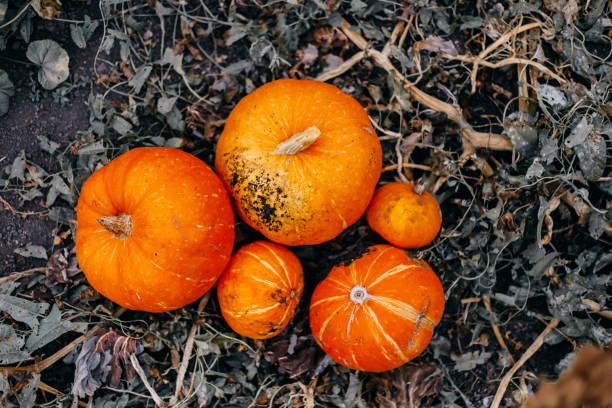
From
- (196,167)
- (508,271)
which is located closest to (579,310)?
(508,271)

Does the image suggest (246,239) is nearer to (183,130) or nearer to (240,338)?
(240,338)

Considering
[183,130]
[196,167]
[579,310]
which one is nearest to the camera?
[196,167]

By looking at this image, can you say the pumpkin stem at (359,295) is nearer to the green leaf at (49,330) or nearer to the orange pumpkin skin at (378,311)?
the orange pumpkin skin at (378,311)

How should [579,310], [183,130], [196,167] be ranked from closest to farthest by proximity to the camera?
[196,167], [579,310], [183,130]

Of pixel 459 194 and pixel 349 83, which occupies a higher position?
pixel 349 83

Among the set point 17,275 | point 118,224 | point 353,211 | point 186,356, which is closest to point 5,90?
point 17,275

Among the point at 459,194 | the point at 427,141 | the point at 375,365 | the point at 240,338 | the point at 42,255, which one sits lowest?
the point at 240,338

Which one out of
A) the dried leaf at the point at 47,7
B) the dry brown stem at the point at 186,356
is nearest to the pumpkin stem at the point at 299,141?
the dry brown stem at the point at 186,356

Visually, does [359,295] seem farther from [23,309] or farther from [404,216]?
[23,309]
